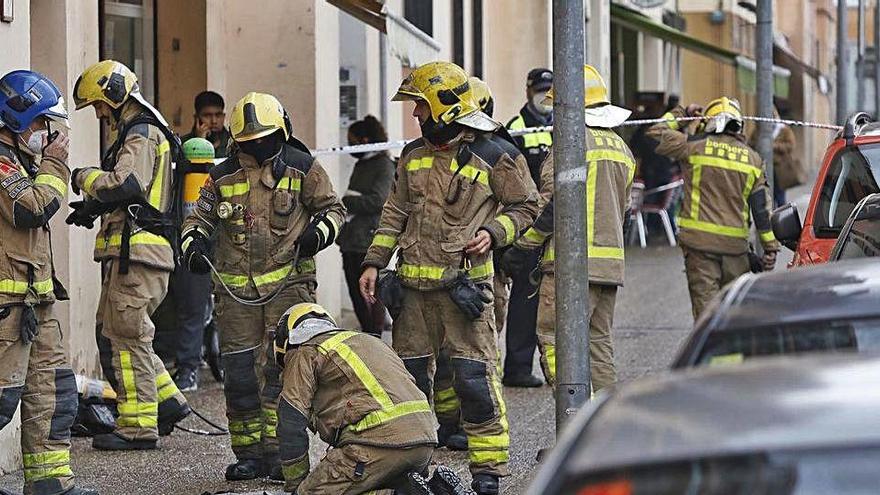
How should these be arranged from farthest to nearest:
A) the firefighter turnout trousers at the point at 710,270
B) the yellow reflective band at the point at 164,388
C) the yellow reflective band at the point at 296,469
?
the firefighter turnout trousers at the point at 710,270
the yellow reflective band at the point at 164,388
the yellow reflective band at the point at 296,469

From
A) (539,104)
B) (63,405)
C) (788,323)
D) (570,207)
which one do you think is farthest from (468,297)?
(539,104)

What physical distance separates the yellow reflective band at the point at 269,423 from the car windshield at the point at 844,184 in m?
2.83

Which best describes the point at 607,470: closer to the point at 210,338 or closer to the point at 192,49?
the point at 210,338

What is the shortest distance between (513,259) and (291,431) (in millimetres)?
2307

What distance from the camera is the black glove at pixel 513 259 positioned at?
26.5 feet

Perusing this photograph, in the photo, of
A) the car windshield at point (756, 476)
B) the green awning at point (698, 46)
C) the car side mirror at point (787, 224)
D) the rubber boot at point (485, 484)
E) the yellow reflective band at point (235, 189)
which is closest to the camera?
the car windshield at point (756, 476)

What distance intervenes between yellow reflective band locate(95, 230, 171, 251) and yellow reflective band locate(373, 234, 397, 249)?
1383 mm

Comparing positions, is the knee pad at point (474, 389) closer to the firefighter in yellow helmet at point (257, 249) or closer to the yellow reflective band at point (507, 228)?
the yellow reflective band at point (507, 228)

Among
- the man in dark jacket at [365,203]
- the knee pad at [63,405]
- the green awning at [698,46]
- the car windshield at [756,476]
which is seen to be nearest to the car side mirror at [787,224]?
the knee pad at [63,405]

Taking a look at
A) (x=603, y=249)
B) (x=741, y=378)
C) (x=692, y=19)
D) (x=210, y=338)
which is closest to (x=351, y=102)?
(x=210, y=338)

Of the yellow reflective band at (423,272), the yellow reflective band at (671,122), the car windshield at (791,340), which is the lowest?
the car windshield at (791,340)

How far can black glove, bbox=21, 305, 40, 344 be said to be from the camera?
6.59 m

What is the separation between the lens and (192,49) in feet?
39.8

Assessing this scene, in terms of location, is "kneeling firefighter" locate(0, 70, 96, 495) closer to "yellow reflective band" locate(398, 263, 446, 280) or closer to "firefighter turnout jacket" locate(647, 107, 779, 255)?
"yellow reflective band" locate(398, 263, 446, 280)
